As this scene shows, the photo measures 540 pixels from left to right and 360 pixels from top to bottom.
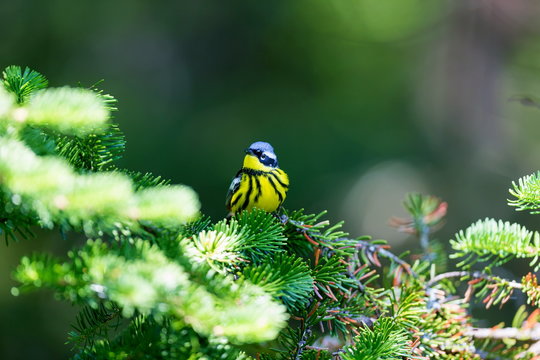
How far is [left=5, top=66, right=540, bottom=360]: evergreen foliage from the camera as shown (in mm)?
765

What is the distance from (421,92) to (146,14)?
11.0ft

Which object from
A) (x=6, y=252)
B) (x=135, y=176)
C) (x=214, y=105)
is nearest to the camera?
(x=135, y=176)

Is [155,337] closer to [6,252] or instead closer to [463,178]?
[6,252]

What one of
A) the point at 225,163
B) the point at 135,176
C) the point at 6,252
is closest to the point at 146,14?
the point at 225,163

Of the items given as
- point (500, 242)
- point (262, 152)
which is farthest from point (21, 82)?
point (262, 152)

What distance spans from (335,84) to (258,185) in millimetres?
3878

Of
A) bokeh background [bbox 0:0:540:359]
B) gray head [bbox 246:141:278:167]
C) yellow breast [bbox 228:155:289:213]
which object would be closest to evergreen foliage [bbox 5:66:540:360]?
yellow breast [bbox 228:155:289:213]

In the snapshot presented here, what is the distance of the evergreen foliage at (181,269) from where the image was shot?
0.77 m

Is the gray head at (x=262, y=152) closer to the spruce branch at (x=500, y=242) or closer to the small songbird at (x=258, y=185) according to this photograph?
the small songbird at (x=258, y=185)

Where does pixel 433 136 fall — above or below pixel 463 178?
above

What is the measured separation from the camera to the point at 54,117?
908mm

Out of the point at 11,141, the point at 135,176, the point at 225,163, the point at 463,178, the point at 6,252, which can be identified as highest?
the point at 463,178

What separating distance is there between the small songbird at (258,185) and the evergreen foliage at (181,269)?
2.97 feet

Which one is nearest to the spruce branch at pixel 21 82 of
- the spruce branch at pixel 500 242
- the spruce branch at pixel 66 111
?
the spruce branch at pixel 66 111
